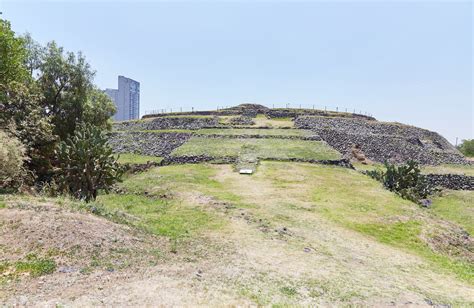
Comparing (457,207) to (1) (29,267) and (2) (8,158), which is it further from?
(2) (8,158)

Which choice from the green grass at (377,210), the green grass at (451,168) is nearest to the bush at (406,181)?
the green grass at (377,210)

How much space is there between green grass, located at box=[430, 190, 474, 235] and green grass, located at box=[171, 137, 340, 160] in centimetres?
876

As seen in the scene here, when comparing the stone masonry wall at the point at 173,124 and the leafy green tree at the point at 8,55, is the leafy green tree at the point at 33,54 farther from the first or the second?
the stone masonry wall at the point at 173,124

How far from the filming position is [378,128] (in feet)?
163

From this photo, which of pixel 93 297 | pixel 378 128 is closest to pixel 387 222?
pixel 93 297

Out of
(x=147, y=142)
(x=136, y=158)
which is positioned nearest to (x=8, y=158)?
(x=136, y=158)

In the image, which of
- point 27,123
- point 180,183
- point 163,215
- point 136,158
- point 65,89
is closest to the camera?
point 163,215

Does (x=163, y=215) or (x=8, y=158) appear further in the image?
(x=163, y=215)

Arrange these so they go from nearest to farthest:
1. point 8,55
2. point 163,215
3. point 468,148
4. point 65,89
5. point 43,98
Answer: point 163,215, point 8,55, point 43,98, point 65,89, point 468,148

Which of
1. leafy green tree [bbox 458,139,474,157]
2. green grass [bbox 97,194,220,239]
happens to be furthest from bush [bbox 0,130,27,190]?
leafy green tree [bbox 458,139,474,157]

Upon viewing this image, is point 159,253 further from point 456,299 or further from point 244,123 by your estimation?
point 244,123

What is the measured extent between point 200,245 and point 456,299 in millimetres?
6785

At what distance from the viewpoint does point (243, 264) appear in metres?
8.69

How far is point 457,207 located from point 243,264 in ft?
64.2
